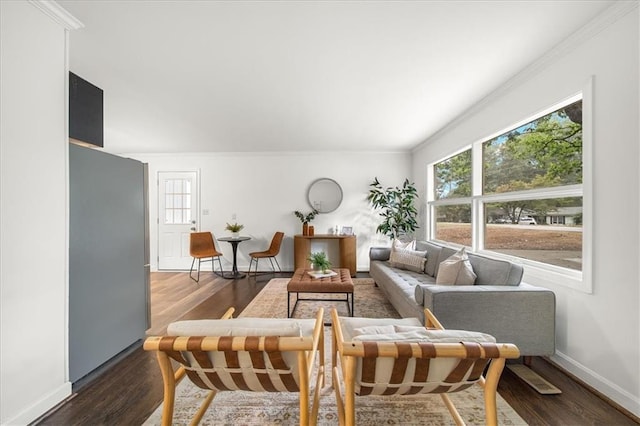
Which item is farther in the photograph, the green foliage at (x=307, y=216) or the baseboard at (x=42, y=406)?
the green foliage at (x=307, y=216)

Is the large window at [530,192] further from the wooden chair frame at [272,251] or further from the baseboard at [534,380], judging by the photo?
the wooden chair frame at [272,251]

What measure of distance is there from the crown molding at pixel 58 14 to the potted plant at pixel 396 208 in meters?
4.30

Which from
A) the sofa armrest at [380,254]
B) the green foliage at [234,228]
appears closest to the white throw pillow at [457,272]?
the sofa armrest at [380,254]

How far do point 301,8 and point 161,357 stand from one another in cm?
199

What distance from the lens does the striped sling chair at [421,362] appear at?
107cm

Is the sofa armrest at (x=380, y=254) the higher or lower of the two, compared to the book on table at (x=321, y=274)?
higher

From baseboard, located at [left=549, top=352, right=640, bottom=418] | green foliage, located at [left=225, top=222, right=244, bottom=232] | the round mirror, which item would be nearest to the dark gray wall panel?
green foliage, located at [left=225, top=222, right=244, bottom=232]

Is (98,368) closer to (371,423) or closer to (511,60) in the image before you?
(371,423)

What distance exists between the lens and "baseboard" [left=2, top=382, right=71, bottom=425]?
1472 mm

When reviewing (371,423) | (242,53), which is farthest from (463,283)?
(242,53)

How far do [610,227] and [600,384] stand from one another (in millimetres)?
1021

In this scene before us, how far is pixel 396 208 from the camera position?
5.08 metres

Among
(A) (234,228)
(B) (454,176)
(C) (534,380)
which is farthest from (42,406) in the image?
(B) (454,176)

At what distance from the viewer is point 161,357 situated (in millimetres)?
1168
